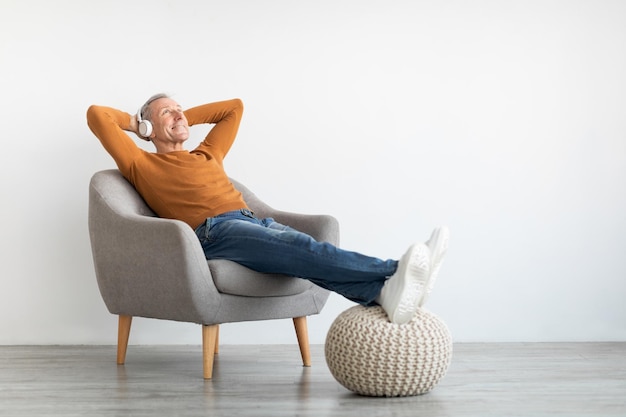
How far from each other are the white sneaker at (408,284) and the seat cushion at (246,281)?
2.01 feet

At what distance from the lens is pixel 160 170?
139 inches

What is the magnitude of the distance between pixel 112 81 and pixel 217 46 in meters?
0.55

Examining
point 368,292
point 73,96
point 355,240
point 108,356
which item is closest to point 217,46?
point 73,96

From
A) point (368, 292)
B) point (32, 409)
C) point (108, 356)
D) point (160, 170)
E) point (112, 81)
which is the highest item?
point (112, 81)

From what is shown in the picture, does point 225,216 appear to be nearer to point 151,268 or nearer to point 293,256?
point 151,268

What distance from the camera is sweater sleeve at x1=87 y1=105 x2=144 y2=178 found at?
3.49 m

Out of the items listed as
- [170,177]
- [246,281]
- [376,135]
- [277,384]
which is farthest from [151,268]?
[376,135]

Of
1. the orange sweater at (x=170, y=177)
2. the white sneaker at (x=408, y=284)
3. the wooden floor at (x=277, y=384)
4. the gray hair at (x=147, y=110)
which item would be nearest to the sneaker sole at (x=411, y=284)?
the white sneaker at (x=408, y=284)

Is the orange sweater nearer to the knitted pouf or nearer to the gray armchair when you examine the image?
the gray armchair

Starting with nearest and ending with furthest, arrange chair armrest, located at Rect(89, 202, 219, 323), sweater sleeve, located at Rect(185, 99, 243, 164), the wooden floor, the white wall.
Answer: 1. the wooden floor
2. chair armrest, located at Rect(89, 202, 219, 323)
3. sweater sleeve, located at Rect(185, 99, 243, 164)
4. the white wall

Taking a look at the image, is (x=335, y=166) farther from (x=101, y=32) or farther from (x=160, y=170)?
(x=101, y=32)

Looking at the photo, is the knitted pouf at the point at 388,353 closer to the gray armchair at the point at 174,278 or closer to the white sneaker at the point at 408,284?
the white sneaker at the point at 408,284

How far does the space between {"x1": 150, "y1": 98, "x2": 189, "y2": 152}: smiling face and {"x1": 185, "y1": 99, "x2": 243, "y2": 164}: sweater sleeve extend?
13 cm

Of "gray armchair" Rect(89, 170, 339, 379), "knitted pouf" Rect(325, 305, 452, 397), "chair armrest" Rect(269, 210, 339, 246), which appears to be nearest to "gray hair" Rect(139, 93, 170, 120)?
"gray armchair" Rect(89, 170, 339, 379)
